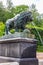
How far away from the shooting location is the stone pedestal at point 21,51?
6.82m

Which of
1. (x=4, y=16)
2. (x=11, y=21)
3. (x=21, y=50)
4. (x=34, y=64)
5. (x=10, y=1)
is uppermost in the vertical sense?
(x=10, y=1)

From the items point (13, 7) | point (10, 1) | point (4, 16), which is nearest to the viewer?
point (4, 16)

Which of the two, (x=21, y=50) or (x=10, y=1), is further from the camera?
(x=10, y=1)

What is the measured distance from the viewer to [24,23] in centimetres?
758

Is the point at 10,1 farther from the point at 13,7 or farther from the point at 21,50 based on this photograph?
the point at 21,50

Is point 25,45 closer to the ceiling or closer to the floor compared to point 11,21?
closer to the floor

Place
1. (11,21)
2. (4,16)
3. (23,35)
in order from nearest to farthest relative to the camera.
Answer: (23,35) → (11,21) → (4,16)

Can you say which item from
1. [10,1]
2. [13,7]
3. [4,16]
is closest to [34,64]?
[4,16]

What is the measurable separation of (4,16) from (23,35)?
25572mm

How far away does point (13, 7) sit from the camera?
38.2m

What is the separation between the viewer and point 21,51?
682 cm

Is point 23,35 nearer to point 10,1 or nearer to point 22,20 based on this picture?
point 22,20

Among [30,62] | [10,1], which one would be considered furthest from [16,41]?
[10,1]

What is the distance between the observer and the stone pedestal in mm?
6820
